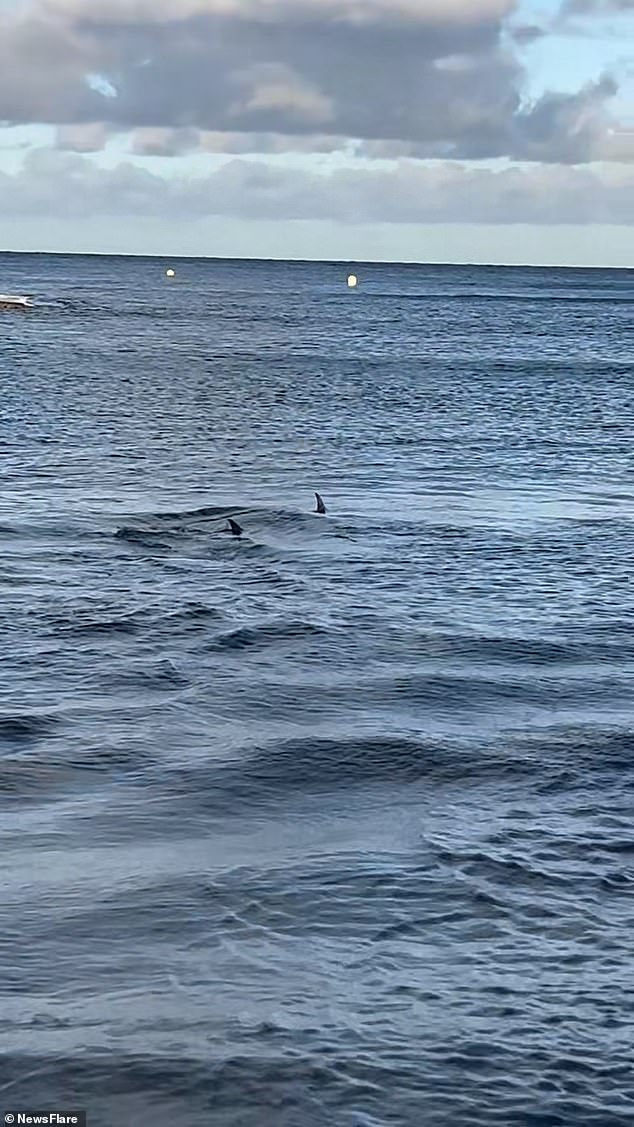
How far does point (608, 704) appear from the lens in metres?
24.2

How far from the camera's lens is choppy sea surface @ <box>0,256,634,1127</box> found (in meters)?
13.7

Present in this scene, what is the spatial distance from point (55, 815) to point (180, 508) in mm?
22838

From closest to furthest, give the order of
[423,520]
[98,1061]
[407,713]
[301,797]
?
[98,1061] → [301,797] → [407,713] → [423,520]

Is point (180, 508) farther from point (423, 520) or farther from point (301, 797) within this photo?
point (301, 797)

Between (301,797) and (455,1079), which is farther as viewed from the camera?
(301,797)

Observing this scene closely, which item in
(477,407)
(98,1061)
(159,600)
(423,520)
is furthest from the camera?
(477,407)

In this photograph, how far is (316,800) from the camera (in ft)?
65.5

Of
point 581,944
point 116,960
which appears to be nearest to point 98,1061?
point 116,960

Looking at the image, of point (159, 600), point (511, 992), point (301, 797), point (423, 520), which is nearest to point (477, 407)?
point (423, 520)

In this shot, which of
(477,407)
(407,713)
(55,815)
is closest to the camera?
(55,815)

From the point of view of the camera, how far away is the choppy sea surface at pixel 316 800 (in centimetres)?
1371

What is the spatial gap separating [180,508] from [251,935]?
26.0 m

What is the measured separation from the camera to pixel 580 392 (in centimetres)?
8394

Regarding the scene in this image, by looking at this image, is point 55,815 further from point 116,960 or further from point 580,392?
point 580,392
